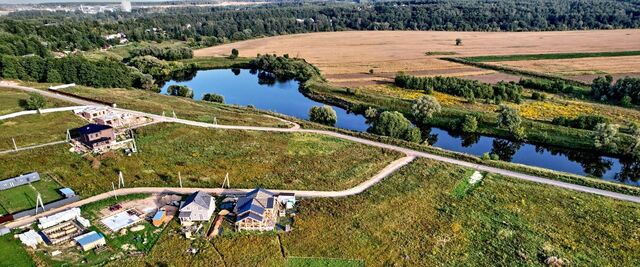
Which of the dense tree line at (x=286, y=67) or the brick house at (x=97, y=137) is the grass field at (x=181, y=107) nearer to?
the brick house at (x=97, y=137)

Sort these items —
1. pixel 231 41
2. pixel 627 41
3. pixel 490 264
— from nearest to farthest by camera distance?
1. pixel 490 264
2. pixel 627 41
3. pixel 231 41

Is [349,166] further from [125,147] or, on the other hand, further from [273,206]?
[125,147]

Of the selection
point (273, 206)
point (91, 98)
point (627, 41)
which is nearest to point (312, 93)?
point (91, 98)

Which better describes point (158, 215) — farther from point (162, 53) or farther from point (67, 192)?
point (162, 53)

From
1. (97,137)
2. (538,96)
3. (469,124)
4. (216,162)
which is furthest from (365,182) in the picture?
(538,96)

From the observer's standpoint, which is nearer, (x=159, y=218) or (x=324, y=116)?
(x=159, y=218)

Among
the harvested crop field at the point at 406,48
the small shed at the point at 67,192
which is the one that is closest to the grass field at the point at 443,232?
the small shed at the point at 67,192

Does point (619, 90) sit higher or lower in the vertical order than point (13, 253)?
lower

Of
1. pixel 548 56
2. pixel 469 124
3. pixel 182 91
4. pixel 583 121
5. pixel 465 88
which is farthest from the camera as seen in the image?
pixel 548 56
